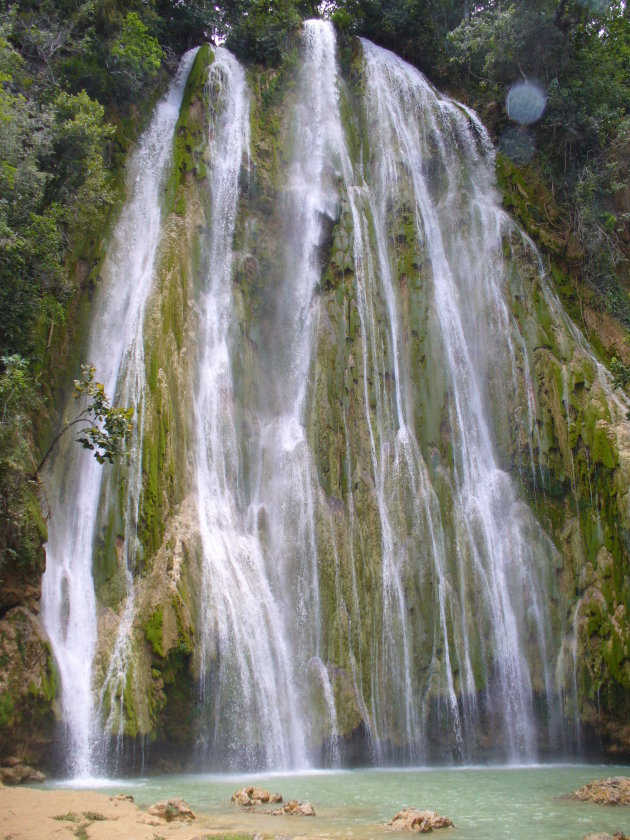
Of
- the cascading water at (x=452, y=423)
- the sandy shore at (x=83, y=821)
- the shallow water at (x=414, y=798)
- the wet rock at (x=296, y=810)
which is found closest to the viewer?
the sandy shore at (x=83, y=821)

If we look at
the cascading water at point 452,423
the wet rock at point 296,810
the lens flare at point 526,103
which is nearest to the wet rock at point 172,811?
the wet rock at point 296,810

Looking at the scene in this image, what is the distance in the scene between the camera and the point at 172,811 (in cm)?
965

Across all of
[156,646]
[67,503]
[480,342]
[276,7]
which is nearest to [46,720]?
[156,646]

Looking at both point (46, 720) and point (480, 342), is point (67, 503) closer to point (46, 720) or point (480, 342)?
point (46, 720)

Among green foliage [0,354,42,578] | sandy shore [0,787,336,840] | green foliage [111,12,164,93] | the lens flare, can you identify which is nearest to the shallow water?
sandy shore [0,787,336,840]

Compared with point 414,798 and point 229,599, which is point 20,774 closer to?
point 229,599

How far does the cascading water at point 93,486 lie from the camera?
14.6 meters

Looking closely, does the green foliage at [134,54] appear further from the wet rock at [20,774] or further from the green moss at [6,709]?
the wet rock at [20,774]

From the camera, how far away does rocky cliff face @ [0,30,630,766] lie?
16078 mm

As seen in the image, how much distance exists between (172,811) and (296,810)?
1.68m

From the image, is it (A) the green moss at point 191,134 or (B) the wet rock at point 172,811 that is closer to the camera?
(B) the wet rock at point 172,811

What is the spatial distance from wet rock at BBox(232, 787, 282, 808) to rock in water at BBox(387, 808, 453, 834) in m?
2.38

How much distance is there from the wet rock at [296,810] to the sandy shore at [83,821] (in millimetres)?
907

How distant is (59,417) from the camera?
60.3 ft
